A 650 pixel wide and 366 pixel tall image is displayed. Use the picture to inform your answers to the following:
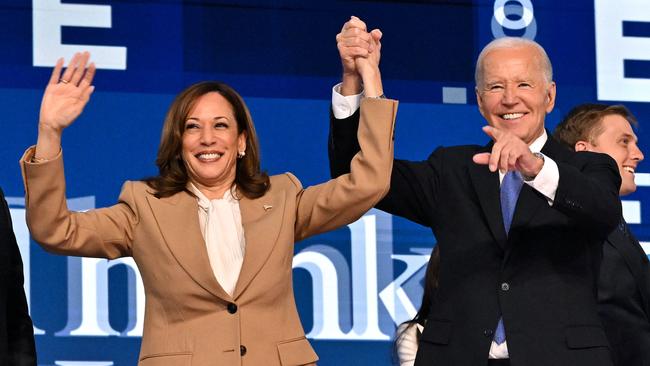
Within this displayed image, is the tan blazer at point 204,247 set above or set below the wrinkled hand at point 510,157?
below

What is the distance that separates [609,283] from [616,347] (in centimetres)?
19

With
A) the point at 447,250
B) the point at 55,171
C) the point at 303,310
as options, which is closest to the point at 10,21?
the point at 303,310

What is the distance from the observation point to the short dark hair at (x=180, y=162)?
3.28 m

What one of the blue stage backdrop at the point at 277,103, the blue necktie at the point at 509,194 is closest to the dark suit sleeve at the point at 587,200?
the blue necktie at the point at 509,194

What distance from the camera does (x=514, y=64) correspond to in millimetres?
3227

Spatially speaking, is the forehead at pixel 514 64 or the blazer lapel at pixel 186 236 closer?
the blazer lapel at pixel 186 236

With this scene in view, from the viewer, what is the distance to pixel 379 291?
4.69 meters

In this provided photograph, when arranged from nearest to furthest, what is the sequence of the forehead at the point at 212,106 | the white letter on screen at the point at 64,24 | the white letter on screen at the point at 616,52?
the forehead at the point at 212,106
the white letter on screen at the point at 64,24
the white letter on screen at the point at 616,52

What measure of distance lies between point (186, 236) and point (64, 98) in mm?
439

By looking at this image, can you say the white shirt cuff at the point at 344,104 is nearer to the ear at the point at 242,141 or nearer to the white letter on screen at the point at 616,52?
the ear at the point at 242,141

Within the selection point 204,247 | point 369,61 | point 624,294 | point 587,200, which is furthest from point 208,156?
point 624,294

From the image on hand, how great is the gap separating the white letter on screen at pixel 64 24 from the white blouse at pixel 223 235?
4.90ft

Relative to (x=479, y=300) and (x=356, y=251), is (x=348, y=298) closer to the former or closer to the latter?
(x=356, y=251)

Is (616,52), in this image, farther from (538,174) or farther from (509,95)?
(538,174)
